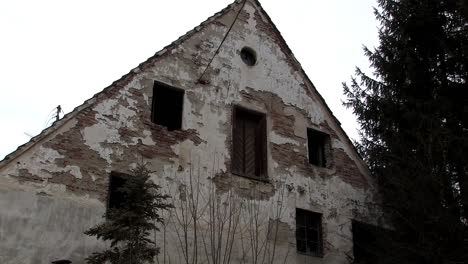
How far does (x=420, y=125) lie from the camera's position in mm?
12352

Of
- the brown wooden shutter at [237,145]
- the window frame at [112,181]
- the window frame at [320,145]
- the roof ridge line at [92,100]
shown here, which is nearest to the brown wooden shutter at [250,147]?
the brown wooden shutter at [237,145]

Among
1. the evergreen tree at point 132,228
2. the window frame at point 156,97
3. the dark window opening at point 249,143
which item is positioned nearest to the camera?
the evergreen tree at point 132,228

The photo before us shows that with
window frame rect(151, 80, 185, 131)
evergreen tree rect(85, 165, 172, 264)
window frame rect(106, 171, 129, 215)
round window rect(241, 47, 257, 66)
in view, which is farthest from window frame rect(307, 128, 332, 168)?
evergreen tree rect(85, 165, 172, 264)

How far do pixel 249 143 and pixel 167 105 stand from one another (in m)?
2.02

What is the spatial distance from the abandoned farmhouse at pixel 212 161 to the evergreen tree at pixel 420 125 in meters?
1.05

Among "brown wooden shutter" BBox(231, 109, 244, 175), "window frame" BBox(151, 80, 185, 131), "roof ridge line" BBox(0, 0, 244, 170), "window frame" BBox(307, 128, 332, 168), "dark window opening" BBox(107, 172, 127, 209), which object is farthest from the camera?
"window frame" BBox(307, 128, 332, 168)

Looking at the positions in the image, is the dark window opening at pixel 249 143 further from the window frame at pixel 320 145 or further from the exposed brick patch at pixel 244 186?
the window frame at pixel 320 145

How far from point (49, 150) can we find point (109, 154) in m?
1.07

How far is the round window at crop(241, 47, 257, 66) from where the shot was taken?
13633 mm

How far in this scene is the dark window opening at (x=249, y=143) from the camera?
41.1 ft

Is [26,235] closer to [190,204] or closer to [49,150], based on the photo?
[49,150]

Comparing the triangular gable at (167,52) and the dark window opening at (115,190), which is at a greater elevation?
the triangular gable at (167,52)

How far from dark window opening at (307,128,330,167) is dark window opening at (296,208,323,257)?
1.48 meters

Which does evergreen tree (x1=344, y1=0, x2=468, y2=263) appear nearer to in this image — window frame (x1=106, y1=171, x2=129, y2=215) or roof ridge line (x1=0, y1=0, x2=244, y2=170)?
roof ridge line (x1=0, y1=0, x2=244, y2=170)
